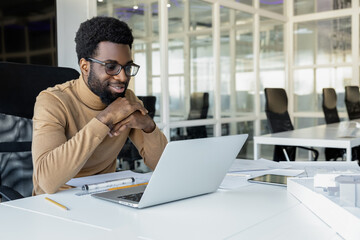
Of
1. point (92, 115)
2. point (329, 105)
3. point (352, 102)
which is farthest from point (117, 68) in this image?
point (352, 102)

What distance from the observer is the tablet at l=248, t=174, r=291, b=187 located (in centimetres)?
133

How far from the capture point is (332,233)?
33.6 inches

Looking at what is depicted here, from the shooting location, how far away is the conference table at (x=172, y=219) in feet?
2.77

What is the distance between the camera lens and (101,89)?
161 centimetres

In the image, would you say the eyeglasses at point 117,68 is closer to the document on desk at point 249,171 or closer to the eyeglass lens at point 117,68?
the eyeglass lens at point 117,68

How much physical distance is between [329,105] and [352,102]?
0.49 m

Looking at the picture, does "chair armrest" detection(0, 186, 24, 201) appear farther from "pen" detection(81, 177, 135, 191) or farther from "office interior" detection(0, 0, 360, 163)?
"office interior" detection(0, 0, 360, 163)

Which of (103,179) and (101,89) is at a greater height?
(101,89)

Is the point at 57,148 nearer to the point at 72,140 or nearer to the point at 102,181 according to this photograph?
the point at 72,140

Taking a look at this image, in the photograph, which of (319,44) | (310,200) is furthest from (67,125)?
(319,44)

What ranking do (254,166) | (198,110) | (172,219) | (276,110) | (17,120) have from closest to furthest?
(172,219) → (254,166) → (17,120) → (276,110) → (198,110)

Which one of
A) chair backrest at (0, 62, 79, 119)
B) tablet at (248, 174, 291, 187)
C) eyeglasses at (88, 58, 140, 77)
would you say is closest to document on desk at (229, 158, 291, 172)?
tablet at (248, 174, 291, 187)

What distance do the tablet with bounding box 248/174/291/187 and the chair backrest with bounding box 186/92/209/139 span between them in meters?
3.38

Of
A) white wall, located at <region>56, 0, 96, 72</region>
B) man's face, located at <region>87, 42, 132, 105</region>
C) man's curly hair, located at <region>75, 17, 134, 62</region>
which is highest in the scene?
white wall, located at <region>56, 0, 96, 72</region>
